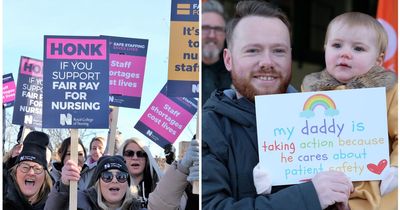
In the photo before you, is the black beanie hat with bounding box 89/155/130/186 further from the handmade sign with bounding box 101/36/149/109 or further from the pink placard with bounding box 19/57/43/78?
the pink placard with bounding box 19/57/43/78

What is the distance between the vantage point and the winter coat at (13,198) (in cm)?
314

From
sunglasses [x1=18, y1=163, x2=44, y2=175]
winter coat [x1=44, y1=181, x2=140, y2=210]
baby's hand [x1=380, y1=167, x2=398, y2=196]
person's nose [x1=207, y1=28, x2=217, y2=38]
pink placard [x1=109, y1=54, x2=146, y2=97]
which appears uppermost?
person's nose [x1=207, y1=28, x2=217, y2=38]

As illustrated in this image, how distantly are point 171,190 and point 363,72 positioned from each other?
937 mm

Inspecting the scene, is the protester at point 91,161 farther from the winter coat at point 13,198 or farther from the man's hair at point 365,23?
the man's hair at point 365,23

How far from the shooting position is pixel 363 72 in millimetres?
2830

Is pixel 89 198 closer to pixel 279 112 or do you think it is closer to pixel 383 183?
pixel 279 112

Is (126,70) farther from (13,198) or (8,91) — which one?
(13,198)

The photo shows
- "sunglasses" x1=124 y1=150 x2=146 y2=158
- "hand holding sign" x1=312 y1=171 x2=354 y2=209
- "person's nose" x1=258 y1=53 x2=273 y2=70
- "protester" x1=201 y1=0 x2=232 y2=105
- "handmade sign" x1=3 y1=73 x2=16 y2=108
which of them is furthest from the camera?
"protester" x1=201 y1=0 x2=232 y2=105

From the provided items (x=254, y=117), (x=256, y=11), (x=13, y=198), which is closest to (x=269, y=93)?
(x=254, y=117)

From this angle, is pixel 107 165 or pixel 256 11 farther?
pixel 107 165

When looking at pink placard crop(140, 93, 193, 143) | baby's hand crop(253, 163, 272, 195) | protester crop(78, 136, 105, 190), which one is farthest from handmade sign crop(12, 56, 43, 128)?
baby's hand crop(253, 163, 272, 195)

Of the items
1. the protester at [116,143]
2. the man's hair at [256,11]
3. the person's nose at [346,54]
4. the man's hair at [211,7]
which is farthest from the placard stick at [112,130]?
the man's hair at [211,7]

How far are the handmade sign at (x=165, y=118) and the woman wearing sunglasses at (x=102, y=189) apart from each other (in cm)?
18

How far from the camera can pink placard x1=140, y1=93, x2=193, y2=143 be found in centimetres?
318
